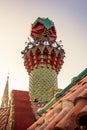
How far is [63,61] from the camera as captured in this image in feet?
64.0

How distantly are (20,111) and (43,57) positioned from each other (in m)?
12.1

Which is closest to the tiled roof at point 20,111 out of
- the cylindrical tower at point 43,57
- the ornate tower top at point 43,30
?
the cylindrical tower at point 43,57

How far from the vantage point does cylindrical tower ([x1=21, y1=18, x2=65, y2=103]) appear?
16969mm

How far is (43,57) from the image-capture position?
18.1 metres

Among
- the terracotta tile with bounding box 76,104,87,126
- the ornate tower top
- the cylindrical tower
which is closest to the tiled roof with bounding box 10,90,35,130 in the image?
the terracotta tile with bounding box 76,104,87,126

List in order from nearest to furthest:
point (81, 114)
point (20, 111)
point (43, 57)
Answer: point (81, 114), point (20, 111), point (43, 57)

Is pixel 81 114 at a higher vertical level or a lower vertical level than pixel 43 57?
lower

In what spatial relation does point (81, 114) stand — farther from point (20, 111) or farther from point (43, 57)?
point (43, 57)

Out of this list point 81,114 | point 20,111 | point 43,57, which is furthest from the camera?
point 43,57

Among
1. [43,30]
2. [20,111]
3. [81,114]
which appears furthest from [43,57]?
[81,114]

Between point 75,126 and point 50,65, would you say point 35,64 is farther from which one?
point 75,126

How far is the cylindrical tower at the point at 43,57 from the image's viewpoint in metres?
17.0

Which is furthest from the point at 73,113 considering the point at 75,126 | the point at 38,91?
the point at 38,91

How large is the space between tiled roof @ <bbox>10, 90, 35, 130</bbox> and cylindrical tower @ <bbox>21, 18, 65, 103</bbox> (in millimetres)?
10115
